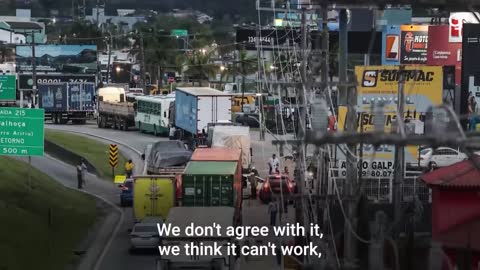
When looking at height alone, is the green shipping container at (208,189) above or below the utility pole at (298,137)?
below

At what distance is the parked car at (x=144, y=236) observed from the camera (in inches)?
1063

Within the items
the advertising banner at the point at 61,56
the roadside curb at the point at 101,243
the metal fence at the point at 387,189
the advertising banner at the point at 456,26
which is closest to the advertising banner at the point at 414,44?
the advertising banner at the point at 456,26

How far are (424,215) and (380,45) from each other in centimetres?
3470

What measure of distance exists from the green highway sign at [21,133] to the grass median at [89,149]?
13.2 m

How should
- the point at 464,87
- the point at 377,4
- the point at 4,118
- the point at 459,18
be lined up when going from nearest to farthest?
1. the point at 377,4
2. the point at 4,118
3. the point at 464,87
4. the point at 459,18

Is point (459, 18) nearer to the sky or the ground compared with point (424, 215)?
nearer to the sky

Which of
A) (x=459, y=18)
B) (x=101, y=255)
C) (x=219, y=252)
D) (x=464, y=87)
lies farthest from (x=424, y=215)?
(x=459, y=18)

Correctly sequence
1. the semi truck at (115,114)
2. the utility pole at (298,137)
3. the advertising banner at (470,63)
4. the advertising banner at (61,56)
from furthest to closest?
the advertising banner at (61,56) → the semi truck at (115,114) → the advertising banner at (470,63) → the utility pole at (298,137)

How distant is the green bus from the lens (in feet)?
192

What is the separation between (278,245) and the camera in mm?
23750

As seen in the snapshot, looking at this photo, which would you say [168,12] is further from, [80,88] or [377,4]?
[377,4]

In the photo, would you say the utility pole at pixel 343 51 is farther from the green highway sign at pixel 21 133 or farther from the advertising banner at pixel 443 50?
the advertising banner at pixel 443 50

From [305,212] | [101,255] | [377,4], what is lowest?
[101,255]

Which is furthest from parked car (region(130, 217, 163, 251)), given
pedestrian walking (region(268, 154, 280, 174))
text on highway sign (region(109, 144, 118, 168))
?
text on highway sign (region(109, 144, 118, 168))
